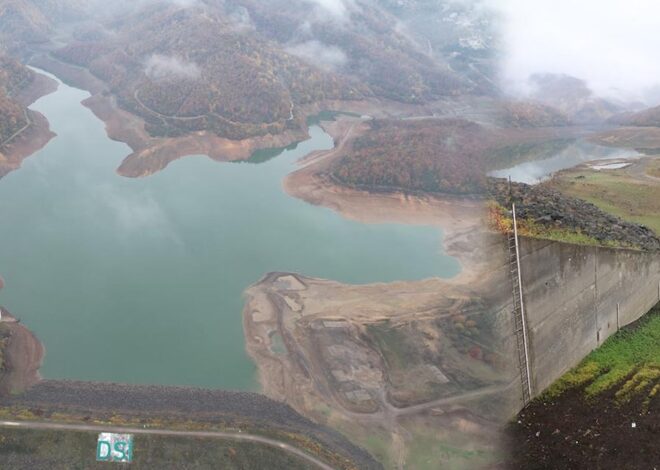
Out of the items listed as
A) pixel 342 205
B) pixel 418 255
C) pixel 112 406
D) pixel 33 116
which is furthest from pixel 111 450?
pixel 33 116

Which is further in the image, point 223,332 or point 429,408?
point 223,332

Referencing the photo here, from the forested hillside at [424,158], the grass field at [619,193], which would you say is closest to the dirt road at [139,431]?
the forested hillside at [424,158]

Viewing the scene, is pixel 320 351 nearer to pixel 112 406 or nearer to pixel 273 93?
pixel 112 406

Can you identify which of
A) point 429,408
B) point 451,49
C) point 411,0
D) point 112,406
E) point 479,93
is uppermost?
point 411,0

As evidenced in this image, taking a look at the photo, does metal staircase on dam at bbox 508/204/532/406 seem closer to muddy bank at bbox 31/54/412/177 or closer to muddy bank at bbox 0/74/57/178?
muddy bank at bbox 31/54/412/177

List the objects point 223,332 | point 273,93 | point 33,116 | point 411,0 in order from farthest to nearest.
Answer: point 411,0, point 273,93, point 33,116, point 223,332

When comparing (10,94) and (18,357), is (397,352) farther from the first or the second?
(10,94)
